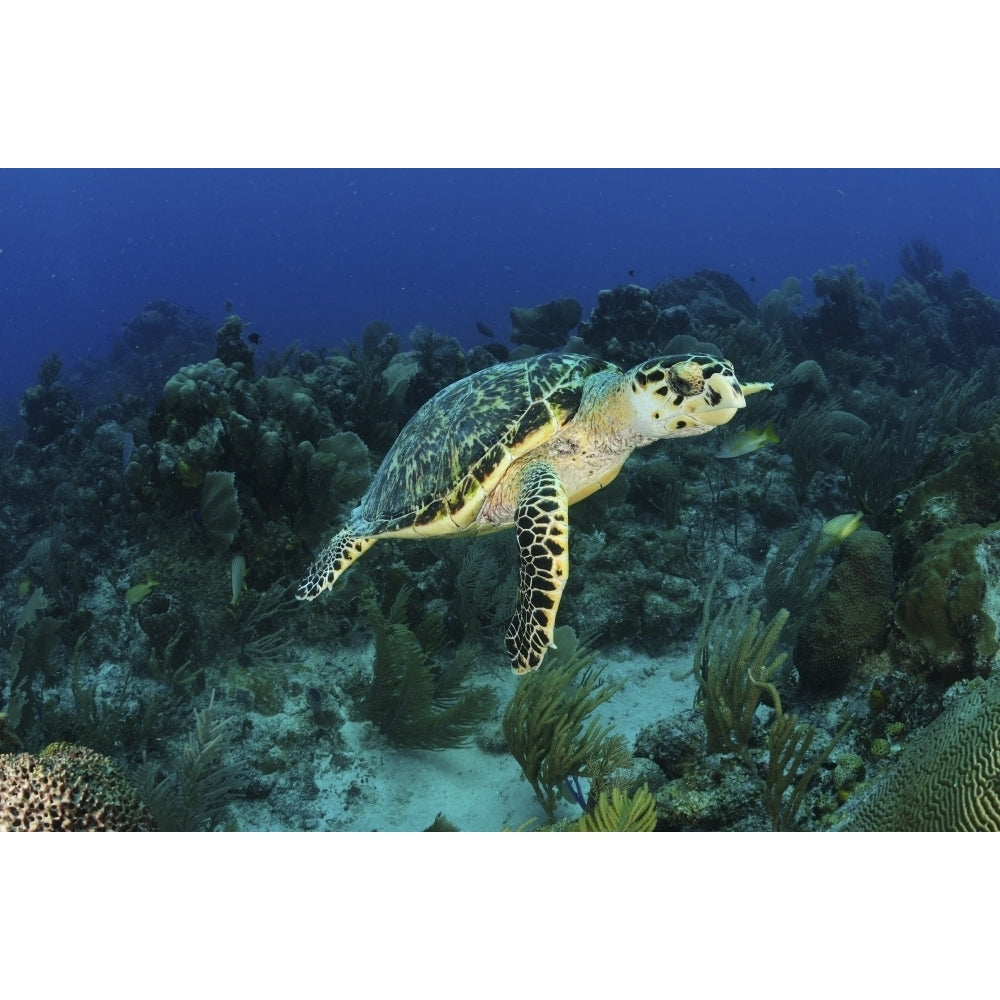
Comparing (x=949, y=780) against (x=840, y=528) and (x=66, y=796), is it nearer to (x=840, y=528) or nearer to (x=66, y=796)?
(x=840, y=528)

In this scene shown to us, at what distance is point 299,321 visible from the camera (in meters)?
39.7

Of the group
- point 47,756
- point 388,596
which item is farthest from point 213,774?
point 388,596

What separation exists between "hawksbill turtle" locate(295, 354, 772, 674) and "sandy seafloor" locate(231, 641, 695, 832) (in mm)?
1022

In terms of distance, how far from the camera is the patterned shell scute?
3939 mm

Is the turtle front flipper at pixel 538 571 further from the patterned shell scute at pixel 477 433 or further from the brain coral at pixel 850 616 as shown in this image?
the brain coral at pixel 850 616

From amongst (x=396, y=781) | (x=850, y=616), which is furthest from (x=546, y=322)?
(x=396, y=781)

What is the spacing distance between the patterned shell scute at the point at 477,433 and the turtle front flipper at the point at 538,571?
36cm

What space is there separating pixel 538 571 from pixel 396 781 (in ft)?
5.64

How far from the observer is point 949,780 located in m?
2.16

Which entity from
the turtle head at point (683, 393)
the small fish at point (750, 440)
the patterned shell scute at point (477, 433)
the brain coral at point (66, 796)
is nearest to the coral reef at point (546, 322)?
the small fish at point (750, 440)

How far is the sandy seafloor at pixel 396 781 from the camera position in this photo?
367cm

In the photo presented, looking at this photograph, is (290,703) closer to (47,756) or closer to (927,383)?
(47,756)

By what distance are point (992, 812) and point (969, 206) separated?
360 feet

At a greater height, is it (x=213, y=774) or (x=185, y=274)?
(x=185, y=274)
